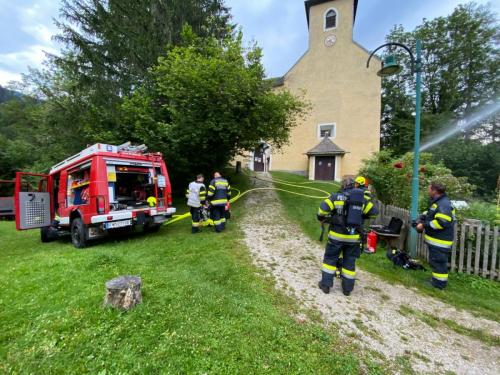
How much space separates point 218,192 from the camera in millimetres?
6543

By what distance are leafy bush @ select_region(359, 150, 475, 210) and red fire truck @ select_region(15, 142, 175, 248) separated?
7103 millimetres

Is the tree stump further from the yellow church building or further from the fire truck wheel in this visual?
the yellow church building

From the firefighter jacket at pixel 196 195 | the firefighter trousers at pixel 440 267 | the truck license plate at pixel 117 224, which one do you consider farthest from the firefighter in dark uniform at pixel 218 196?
the firefighter trousers at pixel 440 267

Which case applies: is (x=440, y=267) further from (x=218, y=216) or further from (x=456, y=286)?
(x=218, y=216)

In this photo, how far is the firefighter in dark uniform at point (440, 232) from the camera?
382 centimetres

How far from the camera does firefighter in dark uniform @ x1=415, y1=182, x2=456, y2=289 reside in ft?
12.5

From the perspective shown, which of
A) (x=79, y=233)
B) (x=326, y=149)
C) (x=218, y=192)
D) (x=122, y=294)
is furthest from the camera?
(x=326, y=149)

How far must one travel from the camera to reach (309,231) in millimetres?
→ 7297

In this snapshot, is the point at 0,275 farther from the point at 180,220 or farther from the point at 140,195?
the point at 180,220

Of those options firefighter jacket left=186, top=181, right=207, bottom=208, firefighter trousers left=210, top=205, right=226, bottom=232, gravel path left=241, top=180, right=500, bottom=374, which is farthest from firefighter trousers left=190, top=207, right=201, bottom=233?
gravel path left=241, top=180, right=500, bottom=374

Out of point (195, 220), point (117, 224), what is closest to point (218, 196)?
point (195, 220)

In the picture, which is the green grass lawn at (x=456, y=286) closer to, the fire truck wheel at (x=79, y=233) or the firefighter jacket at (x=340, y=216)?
the firefighter jacket at (x=340, y=216)

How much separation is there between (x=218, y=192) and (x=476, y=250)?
5.82 meters

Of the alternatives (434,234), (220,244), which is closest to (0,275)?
(220,244)
